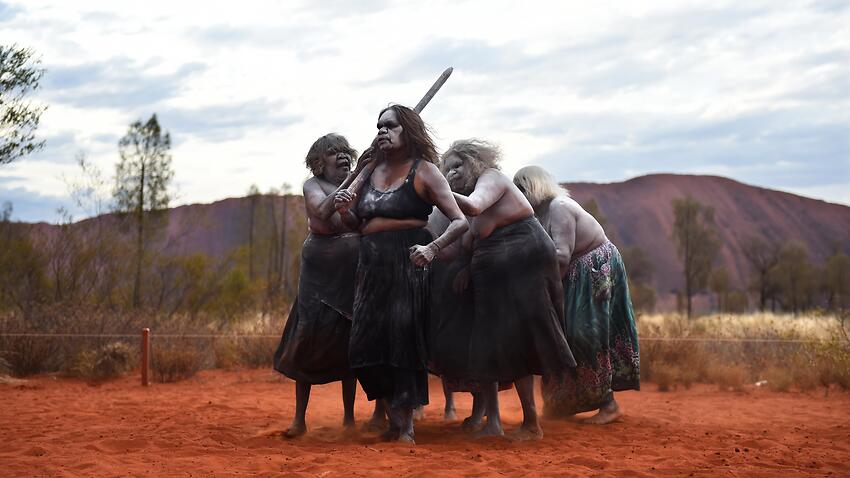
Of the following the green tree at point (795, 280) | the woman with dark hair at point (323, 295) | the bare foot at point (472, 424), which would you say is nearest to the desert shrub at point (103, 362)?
the woman with dark hair at point (323, 295)

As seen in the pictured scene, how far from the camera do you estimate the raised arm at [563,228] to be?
6.84m

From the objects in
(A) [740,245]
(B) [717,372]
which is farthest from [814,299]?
(B) [717,372]

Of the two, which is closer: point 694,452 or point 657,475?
point 657,475

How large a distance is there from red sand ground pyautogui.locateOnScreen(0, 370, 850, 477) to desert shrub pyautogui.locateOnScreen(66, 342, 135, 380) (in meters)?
1.71

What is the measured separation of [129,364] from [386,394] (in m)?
7.03

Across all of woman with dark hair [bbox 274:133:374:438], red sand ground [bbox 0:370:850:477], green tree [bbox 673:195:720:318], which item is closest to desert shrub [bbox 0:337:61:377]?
red sand ground [bbox 0:370:850:477]

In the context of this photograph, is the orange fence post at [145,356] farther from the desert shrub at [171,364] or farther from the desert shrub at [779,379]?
the desert shrub at [779,379]

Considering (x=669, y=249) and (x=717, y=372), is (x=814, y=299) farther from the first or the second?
(x=717, y=372)

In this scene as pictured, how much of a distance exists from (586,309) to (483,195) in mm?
1662

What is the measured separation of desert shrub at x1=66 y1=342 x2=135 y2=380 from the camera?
38.1ft

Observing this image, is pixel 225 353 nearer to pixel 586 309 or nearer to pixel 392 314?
pixel 586 309

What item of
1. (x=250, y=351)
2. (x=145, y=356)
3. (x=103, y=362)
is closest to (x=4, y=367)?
(x=103, y=362)

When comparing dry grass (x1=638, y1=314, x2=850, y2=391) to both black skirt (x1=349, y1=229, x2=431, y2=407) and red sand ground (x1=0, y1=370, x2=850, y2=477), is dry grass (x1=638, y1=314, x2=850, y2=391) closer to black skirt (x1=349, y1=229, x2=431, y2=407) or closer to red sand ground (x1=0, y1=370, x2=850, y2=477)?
red sand ground (x1=0, y1=370, x2=850, y2=477)

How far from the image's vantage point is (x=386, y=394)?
607 cm
